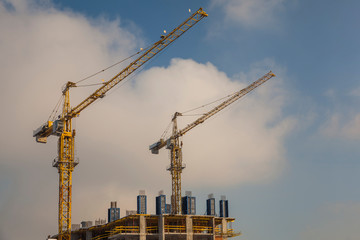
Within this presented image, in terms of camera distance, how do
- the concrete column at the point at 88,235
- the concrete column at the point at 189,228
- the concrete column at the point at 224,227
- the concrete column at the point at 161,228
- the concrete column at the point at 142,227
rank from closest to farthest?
the concrete column at the point at 142,227 → the concrete column at the point at 161,228 → the concrete column at the point at 189,228 → the concrete column at the point at 224,227 → the concrete column at the point at 88,235

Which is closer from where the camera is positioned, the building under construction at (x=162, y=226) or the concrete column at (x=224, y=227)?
the building under construction at (x=162, y=226)

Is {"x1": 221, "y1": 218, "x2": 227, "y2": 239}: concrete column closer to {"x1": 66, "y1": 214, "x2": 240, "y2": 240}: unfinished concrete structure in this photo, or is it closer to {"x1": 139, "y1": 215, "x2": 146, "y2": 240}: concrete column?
{"x1": 66, "y1": 214, "x2": 240, "y2": 240}: unfinished concrete structure

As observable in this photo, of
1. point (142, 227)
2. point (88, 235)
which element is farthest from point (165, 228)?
point (88, 235)

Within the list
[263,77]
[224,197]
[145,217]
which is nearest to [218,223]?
[224,197]

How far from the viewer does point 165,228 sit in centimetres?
10206

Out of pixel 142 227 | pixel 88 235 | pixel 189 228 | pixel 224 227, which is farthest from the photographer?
pixel 88 235

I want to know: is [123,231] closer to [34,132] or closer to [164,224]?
[164,224]

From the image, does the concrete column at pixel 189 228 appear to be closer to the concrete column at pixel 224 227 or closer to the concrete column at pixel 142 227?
the concrete column at pixel 224 227

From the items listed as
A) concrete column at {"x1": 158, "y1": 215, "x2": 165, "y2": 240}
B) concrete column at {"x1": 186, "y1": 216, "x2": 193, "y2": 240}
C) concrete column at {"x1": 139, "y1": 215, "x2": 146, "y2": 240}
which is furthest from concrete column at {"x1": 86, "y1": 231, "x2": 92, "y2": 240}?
concrete column at {"x1": 186, "y1": 216, "x2": 193, "y2": 240}

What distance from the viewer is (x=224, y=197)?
11581cm

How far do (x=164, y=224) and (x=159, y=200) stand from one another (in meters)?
10.4

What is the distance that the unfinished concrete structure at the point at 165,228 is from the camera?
98812mm

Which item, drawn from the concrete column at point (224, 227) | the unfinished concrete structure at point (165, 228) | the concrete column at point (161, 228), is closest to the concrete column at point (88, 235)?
the unfinished concrete structure at point (165, 228)

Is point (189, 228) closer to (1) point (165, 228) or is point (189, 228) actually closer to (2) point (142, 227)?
(1) point (165, 228)
